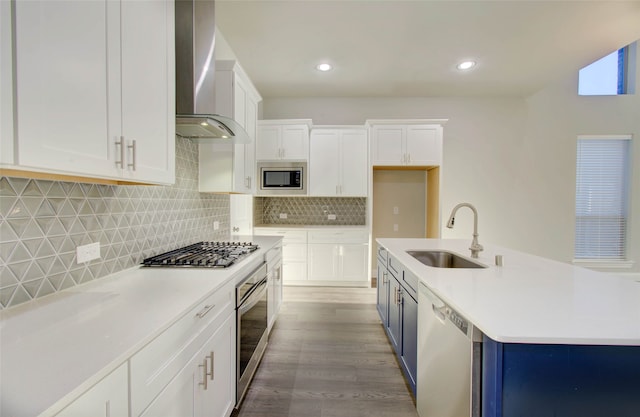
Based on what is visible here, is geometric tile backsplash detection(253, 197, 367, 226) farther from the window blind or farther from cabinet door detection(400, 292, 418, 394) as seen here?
the window blind

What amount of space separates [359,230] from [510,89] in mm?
3230

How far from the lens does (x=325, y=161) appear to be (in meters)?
3.89

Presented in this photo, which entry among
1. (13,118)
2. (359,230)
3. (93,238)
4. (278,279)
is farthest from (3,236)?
(359,230)

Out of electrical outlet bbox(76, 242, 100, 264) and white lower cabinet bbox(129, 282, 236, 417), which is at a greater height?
electrical outlet bbox(76, 242, 100, 264)

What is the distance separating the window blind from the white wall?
130mm

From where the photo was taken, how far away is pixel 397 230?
434 centimetres

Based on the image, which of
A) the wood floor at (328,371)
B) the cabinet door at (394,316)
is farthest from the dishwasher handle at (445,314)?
the wood floor at (328,371)

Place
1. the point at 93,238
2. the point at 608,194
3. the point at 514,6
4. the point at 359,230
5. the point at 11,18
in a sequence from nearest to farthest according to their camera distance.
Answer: the point at 11,18 < the point at 93,238 < the point at 514,6 < the point at 359,230 < the point at 608,194

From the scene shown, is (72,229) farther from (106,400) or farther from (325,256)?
(325,256)

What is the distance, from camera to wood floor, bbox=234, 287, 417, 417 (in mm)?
1628

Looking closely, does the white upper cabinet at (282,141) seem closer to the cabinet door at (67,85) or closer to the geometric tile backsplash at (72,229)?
the geometric tile backsplash at (72,229)

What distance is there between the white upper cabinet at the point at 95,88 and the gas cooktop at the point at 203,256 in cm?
52

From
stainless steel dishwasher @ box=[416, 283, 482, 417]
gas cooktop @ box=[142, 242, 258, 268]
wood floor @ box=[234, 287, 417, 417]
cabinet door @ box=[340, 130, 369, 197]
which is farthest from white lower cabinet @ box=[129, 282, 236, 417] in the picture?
cabinet door @ box=[340, 130, 369, 197]

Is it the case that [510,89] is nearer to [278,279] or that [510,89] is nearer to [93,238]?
[278,279]
